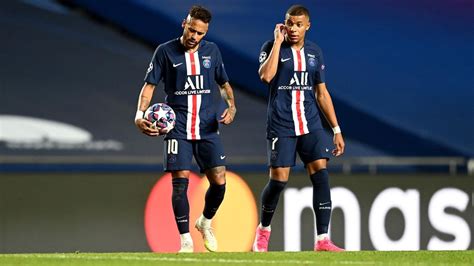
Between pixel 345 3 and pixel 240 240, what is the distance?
7.11 feet

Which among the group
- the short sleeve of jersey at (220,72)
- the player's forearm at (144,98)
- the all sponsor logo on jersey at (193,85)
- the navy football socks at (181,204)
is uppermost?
the short sleeve of jersey at (220,72)

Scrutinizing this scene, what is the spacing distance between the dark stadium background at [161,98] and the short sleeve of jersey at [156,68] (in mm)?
2831

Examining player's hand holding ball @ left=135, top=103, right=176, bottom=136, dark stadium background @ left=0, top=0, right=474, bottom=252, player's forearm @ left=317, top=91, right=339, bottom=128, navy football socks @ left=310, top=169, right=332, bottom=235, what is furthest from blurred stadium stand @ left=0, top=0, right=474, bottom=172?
player's hand holding ball @ left=135, top=103, right=176, bottom=136

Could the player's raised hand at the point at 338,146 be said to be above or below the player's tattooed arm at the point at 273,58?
below

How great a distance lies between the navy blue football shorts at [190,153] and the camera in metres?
8.73

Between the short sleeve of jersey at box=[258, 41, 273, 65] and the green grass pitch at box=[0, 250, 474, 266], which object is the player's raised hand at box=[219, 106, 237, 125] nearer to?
the short sleeve of jersey at box=[258, 41, 273, 65]

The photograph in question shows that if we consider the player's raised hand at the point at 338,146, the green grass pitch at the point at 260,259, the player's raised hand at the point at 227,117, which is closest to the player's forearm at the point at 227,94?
the player's raised hand at the point at 227,117

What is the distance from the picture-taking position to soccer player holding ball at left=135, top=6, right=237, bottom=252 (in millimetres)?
8719

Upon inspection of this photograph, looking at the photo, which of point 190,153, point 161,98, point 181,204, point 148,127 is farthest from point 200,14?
point 161,98

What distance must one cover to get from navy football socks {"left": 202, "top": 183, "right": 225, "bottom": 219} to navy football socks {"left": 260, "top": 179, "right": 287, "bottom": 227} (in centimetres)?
25

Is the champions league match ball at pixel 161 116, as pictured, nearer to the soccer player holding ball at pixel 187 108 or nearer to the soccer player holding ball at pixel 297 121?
the soccer player holding ball at pixel 187 108

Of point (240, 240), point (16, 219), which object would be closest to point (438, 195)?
point (240, 240)

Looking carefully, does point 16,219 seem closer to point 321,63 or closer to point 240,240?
point 240,240

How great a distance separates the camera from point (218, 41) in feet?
39.7
